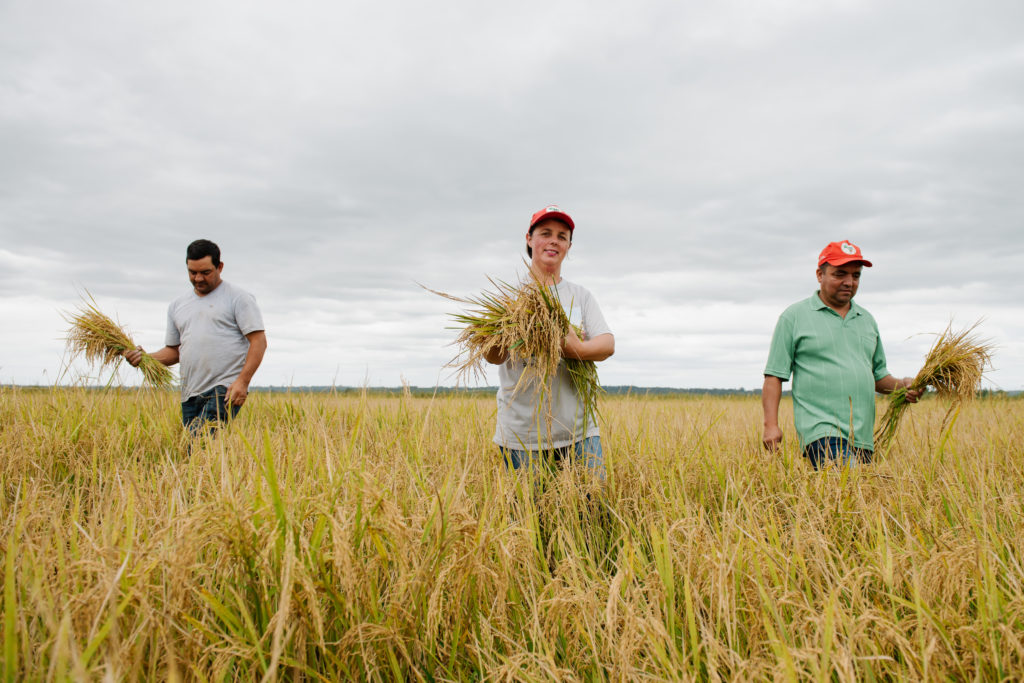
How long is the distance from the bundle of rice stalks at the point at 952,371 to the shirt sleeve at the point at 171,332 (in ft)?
18.3

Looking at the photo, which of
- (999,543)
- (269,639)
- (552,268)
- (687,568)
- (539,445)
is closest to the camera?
(269,639)

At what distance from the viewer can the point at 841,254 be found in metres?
3.74

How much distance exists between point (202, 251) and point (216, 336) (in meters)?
0.70

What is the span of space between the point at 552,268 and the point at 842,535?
1.79 meters

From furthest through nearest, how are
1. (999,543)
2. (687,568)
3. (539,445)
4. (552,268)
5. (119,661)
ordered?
(552,268) → (539,445) → (999,543) → (687,568) → (119,661)

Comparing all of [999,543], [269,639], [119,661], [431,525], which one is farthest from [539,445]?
[999,543]

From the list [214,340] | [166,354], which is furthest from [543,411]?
[166,354]

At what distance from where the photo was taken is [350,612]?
1.60m

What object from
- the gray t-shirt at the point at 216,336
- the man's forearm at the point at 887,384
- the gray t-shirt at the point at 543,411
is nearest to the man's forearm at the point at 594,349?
the gray t-shirt at the point at 543,411

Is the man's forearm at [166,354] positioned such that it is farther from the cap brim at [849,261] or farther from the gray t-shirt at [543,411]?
the cap brim at [849,261]

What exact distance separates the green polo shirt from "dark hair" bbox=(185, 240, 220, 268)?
4.30 meters

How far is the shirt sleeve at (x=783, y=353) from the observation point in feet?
12.6

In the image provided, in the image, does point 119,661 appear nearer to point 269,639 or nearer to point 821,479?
point 269,639

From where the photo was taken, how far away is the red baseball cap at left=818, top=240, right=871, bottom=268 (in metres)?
3.66
